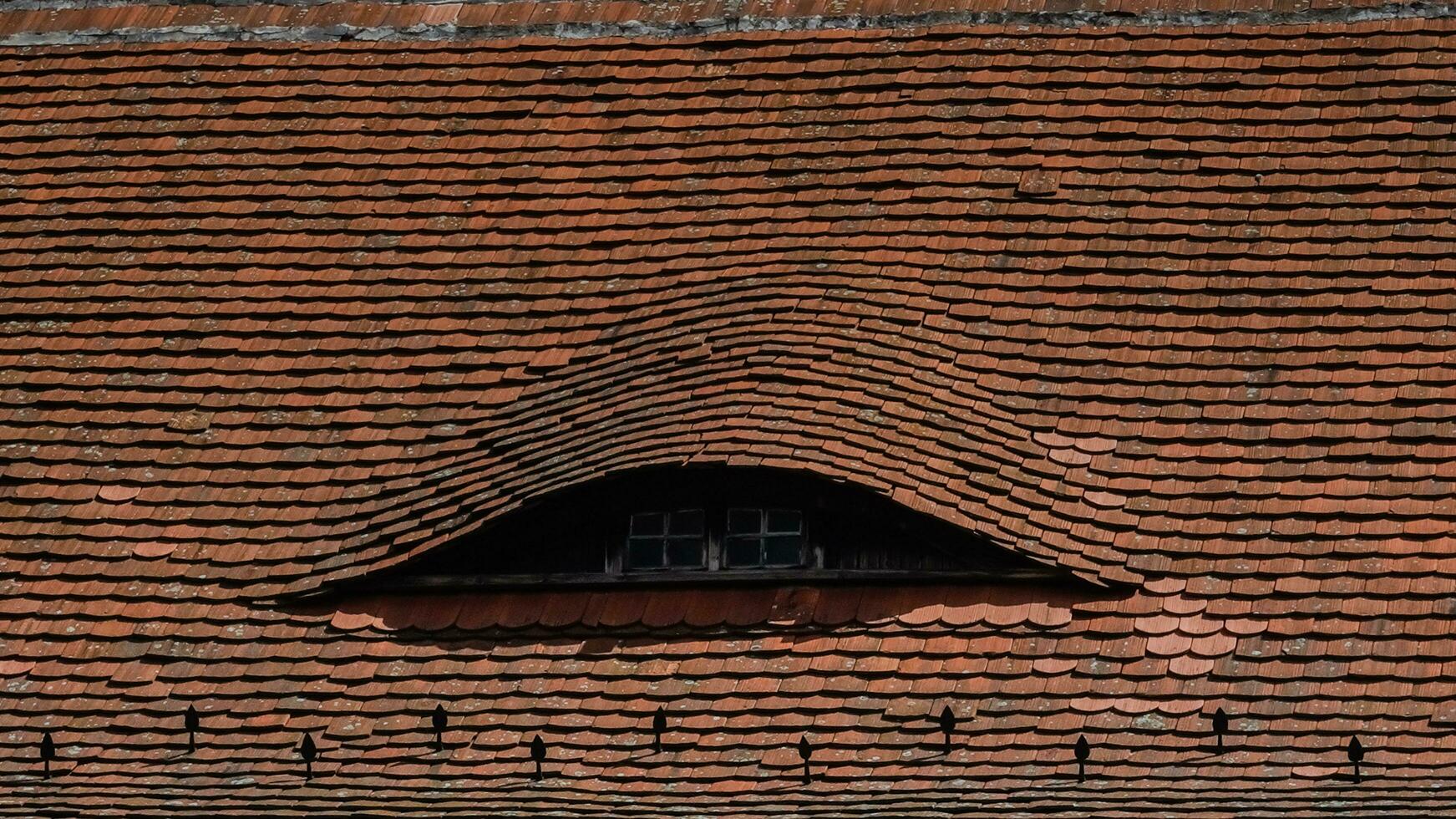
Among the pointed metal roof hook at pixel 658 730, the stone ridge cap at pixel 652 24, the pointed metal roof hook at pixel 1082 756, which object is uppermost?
the stone ridge cap at pixel 652 24

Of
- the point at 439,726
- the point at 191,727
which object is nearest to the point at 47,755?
the point at 191,727

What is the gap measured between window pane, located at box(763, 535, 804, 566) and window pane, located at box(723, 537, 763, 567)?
4 cm

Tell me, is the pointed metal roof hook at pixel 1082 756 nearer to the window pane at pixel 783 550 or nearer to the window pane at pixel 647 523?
the window pane at pixel 783 550

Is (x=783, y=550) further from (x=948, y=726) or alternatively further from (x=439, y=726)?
(x=439, y=726)

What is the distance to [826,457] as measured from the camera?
12.9m

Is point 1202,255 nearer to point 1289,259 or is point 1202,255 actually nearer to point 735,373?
point 1289,259

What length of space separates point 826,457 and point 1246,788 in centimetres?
272

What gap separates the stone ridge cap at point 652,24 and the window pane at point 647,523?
4044mm

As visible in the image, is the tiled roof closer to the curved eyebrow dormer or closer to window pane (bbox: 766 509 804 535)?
the curved eyebrow dormer

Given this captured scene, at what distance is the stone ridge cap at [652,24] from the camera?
15.5m

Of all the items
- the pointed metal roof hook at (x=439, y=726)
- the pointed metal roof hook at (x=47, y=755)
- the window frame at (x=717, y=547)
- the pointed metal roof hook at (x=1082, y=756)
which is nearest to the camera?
the pointed metal roof hook at (x=1082, y=756)

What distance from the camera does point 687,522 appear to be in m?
13.3

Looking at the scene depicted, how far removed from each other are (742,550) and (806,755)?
1.49m

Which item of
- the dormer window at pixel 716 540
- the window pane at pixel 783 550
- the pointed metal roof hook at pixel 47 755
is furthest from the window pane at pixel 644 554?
the pointed metal roof hook at pixel 47 755
